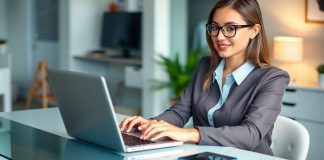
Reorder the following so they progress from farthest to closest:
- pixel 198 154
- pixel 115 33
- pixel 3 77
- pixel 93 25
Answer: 1. pixel 93 25
2. pixel 115 33
3. pixel 3 77
4. pixel 198 154

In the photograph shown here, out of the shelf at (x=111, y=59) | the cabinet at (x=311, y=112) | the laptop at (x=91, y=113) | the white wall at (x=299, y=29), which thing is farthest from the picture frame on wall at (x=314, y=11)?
the laptop at (x=91, y=113)

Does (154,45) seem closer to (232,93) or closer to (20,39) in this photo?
(20,39)

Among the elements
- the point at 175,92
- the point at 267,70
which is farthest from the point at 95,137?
the point at 175,92

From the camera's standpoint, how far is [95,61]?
7.37m

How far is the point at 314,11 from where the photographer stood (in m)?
4.93

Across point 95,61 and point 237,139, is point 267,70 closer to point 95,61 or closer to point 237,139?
Result: point 237,139

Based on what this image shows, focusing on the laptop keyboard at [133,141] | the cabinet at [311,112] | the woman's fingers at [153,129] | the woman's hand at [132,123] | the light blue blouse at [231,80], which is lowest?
the cabinet at [311,112]

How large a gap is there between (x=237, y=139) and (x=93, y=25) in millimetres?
5521

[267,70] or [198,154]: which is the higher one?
[267,70]

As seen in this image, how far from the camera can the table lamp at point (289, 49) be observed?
478 cm

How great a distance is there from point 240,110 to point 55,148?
731 millimetres

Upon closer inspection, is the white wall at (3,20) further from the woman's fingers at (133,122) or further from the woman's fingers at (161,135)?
the woman's fingers at (161,135)

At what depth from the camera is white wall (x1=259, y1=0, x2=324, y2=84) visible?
16.3ft

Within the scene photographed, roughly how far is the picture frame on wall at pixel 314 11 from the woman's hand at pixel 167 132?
10.6 ft
